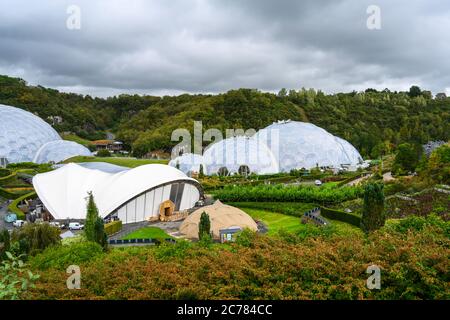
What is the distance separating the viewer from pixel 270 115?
8475cm

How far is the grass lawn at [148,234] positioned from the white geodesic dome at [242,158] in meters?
23.8

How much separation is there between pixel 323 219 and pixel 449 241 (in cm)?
1914

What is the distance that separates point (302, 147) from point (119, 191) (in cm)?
3027

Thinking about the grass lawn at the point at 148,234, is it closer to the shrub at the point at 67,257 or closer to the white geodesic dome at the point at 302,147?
the shrub at the point at 67,257

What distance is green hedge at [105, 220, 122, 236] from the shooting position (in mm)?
27242

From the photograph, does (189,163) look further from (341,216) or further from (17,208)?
(341,216)

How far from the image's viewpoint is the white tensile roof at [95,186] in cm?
3098

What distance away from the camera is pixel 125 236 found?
87.7 ft

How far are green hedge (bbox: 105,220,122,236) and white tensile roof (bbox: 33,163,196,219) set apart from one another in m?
2.05

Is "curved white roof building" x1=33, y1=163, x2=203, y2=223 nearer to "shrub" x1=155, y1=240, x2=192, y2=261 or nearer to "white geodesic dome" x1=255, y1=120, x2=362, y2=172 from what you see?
"shrub" x1=155, y1=240, x2=192, y2=261

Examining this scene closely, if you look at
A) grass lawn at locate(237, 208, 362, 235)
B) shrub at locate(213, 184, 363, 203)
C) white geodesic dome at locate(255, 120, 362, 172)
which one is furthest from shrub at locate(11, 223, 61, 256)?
white geodesic dome at locate(255, 120, 362, 172)
